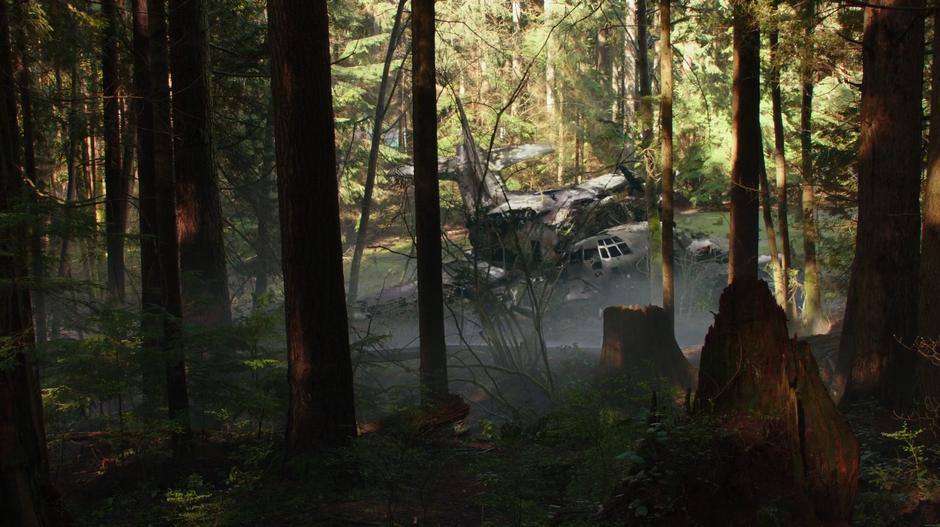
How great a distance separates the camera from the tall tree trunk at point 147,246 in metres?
7.15

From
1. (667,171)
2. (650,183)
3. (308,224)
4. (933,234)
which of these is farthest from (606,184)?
(308,224)

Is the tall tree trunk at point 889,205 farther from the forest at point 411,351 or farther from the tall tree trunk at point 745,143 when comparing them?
the tall tree trunk at point 745,143

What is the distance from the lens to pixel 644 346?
1273 cm

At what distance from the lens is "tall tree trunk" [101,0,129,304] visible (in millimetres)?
9945

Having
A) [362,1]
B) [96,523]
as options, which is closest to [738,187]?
[96,523]

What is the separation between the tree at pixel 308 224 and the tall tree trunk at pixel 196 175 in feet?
11.0

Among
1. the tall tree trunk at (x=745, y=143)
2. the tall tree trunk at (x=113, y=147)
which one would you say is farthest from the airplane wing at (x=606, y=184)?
the tall tree trunk at (x=113, y=147)

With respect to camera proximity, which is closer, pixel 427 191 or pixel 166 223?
pixel 166 223

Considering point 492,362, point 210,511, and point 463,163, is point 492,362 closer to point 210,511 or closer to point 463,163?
point 463,163

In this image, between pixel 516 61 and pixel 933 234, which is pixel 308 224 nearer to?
pixel 933 234

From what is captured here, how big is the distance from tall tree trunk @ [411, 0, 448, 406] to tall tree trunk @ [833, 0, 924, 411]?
5.31 metres

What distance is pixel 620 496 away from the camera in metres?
4.68

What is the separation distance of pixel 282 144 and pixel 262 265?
42.5 feet

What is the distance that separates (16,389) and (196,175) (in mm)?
5794
